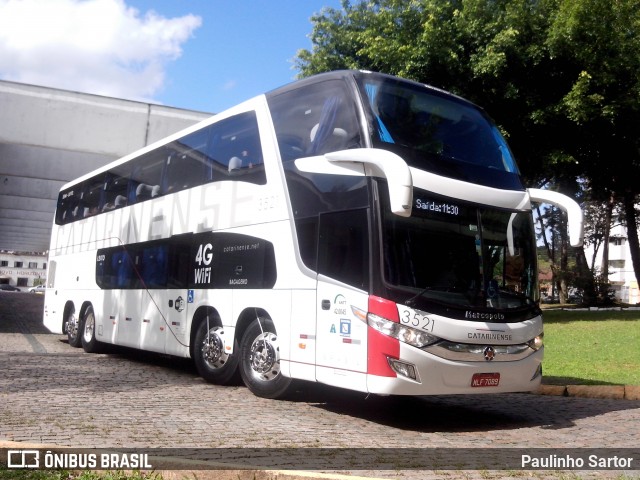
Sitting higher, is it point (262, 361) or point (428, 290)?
point (428, 290)

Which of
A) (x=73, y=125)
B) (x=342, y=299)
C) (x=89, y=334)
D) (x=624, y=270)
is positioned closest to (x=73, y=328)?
(x=89, y=334)

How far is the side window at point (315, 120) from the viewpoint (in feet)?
27.7

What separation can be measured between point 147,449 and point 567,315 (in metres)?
20.6

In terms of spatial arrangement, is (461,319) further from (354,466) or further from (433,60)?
(433,60)

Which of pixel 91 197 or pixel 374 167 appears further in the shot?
pixel 91 197

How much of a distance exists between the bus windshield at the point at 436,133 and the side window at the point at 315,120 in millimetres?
290

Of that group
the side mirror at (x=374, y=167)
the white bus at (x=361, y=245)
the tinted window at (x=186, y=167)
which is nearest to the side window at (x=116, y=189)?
the tinted window at (x=186, y=167)

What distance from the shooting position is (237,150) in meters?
10.5

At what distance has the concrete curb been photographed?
11.1 m

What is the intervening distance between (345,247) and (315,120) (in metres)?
1.80

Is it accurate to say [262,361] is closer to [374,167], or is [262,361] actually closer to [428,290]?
[428,290]

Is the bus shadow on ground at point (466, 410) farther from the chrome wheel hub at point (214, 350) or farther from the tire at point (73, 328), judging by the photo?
the tire at point (73, 328)

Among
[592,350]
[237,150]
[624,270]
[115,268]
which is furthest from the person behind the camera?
[624,270]

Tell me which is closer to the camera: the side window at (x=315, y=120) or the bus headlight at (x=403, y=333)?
the bus headlight at (x=403, y=333)
